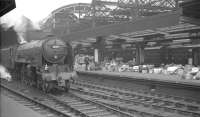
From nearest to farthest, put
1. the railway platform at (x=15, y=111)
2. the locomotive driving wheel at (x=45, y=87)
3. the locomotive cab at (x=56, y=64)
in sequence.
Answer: the railway platform at (x=15, y=111)
the locomotive cab at (x=56, y=64)
the locomotive driving wheel at (x=45, y=87)

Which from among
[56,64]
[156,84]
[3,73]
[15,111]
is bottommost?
[15,111]

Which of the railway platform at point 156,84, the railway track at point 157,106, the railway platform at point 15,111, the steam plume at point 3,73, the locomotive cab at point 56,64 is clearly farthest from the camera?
the steam plume at point 3,73

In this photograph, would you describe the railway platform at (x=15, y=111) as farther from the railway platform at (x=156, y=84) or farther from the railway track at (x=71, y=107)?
the railway platform at (x=156, y=84)

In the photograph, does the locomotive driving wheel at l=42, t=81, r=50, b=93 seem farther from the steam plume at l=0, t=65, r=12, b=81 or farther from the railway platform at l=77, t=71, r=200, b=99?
the steam plume at l=0, t=65, r=12, b=81

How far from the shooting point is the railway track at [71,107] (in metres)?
8.34

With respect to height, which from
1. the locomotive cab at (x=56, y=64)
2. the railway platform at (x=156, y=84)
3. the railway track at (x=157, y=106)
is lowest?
the railway track at (x=157, y=106)

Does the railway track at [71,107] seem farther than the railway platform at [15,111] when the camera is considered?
Yes

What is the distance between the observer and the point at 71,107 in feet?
29.2

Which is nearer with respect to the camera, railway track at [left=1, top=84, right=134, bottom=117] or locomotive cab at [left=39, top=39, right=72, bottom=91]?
railway track at [left=1, top=84, right=134, bottom=117]

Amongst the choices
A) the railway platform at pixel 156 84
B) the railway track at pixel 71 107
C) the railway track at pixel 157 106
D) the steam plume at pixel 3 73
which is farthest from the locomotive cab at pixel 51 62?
the steam plume at pixel 3 73

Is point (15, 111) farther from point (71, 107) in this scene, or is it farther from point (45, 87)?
point (45, 87)

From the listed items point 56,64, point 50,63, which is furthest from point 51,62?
point 56,64

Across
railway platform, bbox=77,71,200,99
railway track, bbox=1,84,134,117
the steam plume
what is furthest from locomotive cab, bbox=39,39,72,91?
the steam plume

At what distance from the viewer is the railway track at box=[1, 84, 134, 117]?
27.3ft
